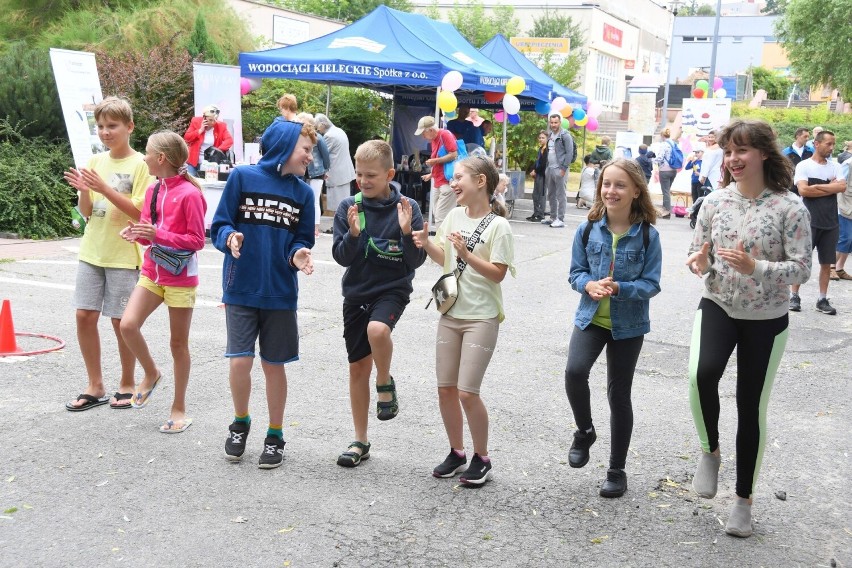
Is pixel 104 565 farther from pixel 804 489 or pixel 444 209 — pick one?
pixel 444 209

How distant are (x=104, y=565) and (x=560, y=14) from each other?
222 feet

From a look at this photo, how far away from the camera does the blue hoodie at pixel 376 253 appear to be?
15.4 ft

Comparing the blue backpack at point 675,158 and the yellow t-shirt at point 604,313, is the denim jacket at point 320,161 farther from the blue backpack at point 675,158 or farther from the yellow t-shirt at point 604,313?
the blue backpack at point 675,158

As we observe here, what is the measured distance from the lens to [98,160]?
564cm

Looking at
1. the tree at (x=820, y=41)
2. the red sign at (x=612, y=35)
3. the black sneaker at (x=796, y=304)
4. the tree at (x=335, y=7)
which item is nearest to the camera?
the black sneaker at (x=796, y=304)

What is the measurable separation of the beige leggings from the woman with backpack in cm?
1851

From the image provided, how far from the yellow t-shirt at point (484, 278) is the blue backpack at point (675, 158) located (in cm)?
1859

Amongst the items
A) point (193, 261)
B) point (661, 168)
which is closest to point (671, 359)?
→ point (193, 261)

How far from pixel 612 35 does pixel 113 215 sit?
70811 millimetres

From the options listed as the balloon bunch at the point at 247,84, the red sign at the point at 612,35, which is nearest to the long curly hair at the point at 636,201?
the balloon bunch at the point at 247,84

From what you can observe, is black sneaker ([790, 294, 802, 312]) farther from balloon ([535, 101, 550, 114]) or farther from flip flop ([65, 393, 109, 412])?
balloon ([535, 101, 550, 114])

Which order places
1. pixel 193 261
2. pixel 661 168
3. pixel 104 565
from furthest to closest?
pixel 661 168
pixel 193 261
pixel 104 565

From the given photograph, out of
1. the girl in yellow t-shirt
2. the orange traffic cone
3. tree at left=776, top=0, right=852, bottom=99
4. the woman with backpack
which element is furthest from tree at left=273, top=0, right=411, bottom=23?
the girl in yellow t-shirt

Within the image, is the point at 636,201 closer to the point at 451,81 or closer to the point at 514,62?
the point at 451,81
